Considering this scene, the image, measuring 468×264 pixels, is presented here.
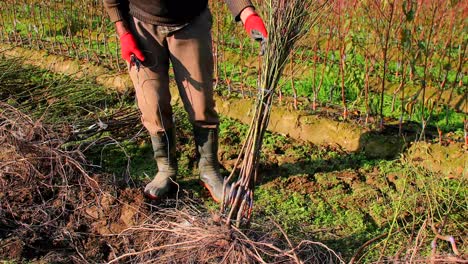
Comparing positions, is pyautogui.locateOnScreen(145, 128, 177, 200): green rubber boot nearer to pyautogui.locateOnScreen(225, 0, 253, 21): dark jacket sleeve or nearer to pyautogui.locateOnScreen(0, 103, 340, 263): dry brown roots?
pyautogui.locateOnScreen(0, 103, 340, 263): dry brown roots

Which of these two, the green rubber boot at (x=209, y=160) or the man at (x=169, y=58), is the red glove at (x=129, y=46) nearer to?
the man at (x=169, y=58)

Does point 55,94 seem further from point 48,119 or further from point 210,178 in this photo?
point 210,178

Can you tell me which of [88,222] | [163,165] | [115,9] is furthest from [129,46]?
[88,222]

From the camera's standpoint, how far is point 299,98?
14.2 ft

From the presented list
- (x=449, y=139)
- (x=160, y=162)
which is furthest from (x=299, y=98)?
(x=160, y=162)

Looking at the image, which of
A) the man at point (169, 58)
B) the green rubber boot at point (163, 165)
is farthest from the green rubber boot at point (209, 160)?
the green rubber boot at point (163, 165)

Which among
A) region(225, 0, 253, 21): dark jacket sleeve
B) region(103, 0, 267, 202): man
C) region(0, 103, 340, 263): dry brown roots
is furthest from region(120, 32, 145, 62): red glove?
region(0, 103, 340, 263): dry brown roots

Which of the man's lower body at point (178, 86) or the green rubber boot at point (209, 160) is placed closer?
the man's lower body at point (178, 86)

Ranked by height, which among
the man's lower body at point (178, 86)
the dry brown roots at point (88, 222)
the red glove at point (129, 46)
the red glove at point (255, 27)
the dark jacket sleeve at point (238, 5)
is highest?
the dark jacket sleeve at point (238, 5)

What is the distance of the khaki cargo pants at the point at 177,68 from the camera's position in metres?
2.88

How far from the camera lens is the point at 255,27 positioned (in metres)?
2.58

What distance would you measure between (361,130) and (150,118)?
1482 mm

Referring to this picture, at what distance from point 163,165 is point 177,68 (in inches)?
25.1

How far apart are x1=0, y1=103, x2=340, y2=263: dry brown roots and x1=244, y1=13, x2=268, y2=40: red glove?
868 millimetres
